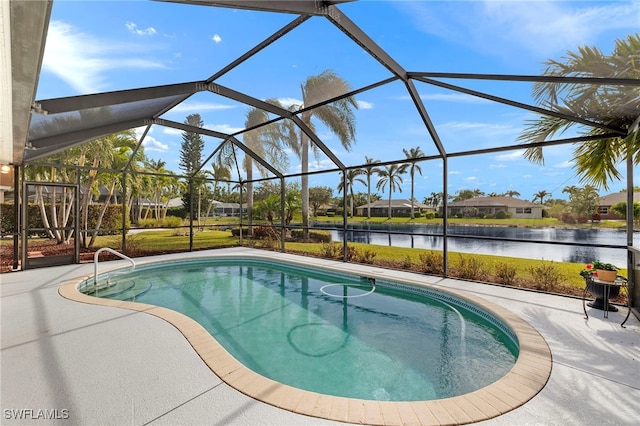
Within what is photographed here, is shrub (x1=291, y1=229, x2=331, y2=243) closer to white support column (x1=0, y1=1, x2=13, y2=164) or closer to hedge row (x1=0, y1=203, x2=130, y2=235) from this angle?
hedge row (x1=0, y1=203, x2=130, y2=235)

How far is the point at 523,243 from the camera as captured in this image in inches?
407

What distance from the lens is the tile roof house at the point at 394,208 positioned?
140 ft

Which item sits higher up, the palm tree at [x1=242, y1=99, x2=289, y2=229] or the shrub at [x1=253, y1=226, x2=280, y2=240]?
the palm tree at [x1=242, y1=99, x2=289, y2=229]

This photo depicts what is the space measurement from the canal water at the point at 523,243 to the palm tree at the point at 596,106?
1518 mm

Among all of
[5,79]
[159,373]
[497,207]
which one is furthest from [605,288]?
[497,207]

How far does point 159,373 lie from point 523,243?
38.2 ft

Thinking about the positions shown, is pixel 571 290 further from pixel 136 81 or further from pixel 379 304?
pixel 136 81

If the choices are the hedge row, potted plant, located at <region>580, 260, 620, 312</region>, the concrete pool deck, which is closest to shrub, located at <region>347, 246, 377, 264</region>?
the concrete pool deck

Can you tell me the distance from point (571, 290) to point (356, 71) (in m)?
6.54

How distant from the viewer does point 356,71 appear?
6.67m

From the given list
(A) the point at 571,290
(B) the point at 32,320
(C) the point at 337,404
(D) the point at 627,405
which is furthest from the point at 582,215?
(B) the point at 32,320

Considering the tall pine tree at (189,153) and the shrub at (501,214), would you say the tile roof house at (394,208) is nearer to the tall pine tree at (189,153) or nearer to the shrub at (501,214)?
the shrub at (501,214)

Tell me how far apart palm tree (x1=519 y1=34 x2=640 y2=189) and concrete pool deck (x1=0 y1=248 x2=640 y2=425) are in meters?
A: 2.58

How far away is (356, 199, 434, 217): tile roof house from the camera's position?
42541mm
